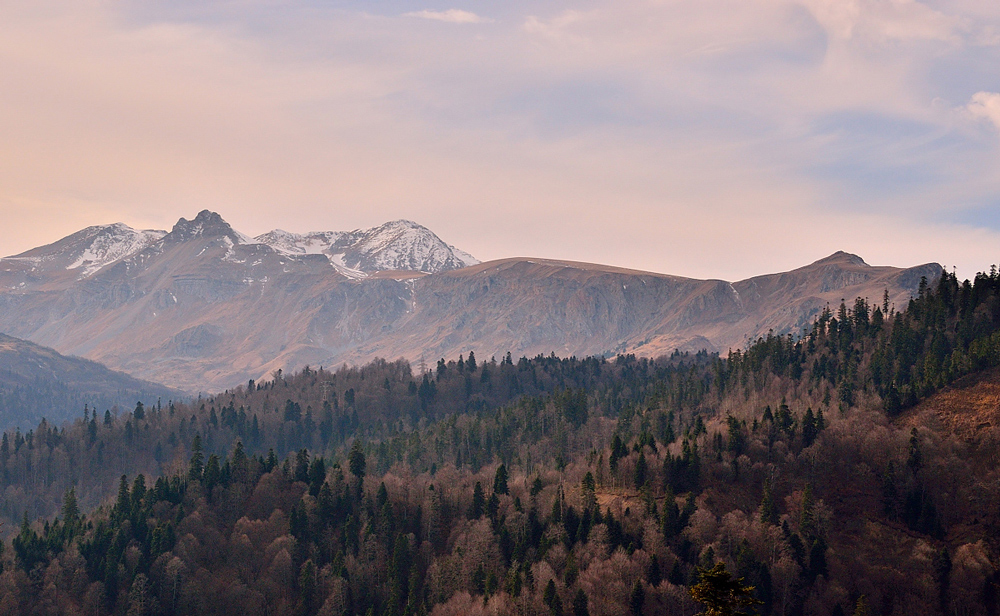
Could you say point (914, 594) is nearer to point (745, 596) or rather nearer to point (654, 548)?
point (654, 548)

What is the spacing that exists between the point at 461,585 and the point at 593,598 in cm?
3014

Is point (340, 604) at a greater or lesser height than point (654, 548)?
lesser

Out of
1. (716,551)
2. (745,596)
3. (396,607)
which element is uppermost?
(745,596)

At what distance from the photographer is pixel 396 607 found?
653 feet

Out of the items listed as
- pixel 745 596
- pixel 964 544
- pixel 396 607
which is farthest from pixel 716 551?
pixel 745 596

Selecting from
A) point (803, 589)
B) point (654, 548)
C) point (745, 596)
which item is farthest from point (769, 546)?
point (745, 596)

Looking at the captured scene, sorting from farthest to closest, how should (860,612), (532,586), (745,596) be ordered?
1. (532,586)
2. (860,612)
3. (745,596)

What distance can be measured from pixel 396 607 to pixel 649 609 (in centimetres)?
5152

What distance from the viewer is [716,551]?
198500mm

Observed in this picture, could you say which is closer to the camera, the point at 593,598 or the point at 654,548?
the point at 593,598

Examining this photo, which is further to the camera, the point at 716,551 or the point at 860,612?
the point at 716,551

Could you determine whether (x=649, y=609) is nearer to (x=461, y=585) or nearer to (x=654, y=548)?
(x=654, y=548)

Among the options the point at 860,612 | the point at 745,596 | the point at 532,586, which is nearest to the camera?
the point at 745,596

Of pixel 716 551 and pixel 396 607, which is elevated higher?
pixel 716 551
